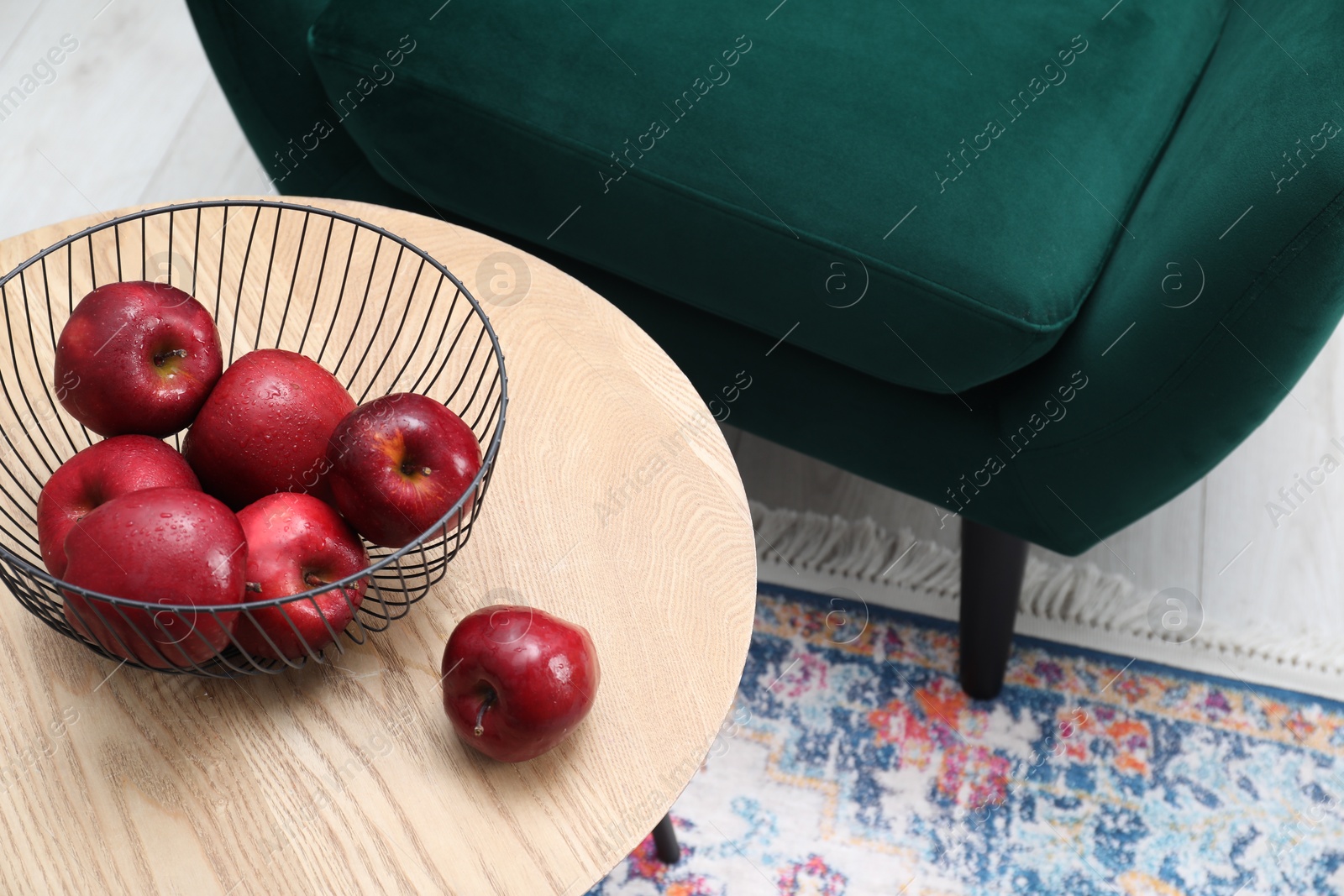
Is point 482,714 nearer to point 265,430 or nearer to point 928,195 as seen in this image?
point 265,430

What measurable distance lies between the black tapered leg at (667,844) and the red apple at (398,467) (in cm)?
47

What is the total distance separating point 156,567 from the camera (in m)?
0.51

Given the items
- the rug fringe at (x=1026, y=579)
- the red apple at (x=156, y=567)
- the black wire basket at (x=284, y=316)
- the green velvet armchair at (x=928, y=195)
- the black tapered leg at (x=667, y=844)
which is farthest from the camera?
the rug fringe at (x=1026, y=579)

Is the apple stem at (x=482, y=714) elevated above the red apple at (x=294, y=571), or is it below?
below

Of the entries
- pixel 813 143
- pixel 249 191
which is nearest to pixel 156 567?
pixel 813 143

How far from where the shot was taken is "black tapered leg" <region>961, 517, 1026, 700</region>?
1.04 meters

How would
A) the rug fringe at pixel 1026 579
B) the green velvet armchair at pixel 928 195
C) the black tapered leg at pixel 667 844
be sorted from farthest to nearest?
the rug fringe at pixel 1026 579 < the black tapered leg at pixel 667 844 < the green velvet armchair at pixel 928 195

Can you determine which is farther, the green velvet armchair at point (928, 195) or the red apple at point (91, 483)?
the green velvet armchair at point (928, 195)

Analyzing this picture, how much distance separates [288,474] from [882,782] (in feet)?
2.27

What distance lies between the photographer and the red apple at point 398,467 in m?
0.57

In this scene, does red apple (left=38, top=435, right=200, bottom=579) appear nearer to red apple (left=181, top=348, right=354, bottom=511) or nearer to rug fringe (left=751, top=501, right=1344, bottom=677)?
red apple (left=181, top=348, right=354, bottom=511)

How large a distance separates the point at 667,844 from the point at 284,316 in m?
0.57

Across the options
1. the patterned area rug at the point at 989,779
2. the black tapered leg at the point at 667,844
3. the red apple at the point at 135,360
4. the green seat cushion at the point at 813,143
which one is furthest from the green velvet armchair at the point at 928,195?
the black tapered leg at the point at 667,844

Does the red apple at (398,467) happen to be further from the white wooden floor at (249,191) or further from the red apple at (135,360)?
the white wooden floor at (249,191)
